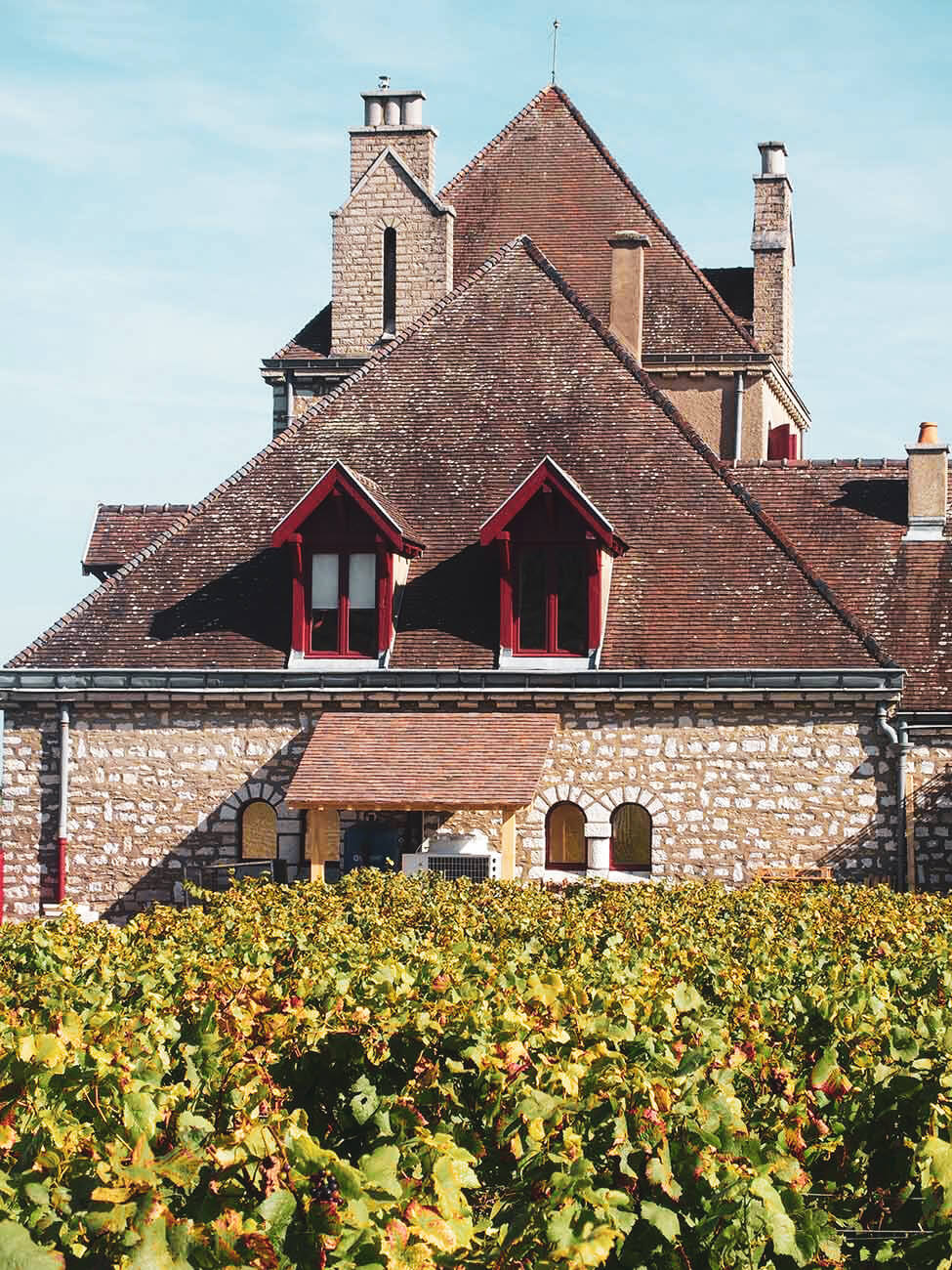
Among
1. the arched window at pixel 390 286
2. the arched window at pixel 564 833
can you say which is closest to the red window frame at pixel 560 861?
the arched window at pixel 564 833

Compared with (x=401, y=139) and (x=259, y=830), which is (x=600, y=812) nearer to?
(x=259, y=830)

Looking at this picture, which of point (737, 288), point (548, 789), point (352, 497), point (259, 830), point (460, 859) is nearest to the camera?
point (460, 859)

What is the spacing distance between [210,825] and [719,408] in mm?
10742

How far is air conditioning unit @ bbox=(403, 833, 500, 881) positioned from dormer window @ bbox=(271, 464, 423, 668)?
7.70ft

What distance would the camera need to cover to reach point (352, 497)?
25125 mm

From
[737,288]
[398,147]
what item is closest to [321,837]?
[398,147]

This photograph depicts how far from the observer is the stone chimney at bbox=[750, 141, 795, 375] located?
111 feet

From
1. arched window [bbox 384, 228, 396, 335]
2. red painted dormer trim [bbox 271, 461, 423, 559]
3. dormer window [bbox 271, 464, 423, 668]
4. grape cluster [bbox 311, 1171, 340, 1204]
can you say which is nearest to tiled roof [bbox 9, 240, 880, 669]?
dormer window [bbox 271, 464, 423, 668]

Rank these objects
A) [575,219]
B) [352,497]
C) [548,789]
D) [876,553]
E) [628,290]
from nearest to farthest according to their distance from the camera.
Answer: [548,789], [352,497], [876,553], [628,290], [575,219]

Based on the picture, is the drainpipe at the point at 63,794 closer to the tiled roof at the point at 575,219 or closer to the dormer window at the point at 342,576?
the dormer window at the point at 342,576

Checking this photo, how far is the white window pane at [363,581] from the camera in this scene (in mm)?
25453

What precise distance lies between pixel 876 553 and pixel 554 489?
4986 mm

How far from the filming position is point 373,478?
88.5 ft

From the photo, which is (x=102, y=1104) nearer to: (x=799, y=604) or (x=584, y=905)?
(x=584, y=905)
